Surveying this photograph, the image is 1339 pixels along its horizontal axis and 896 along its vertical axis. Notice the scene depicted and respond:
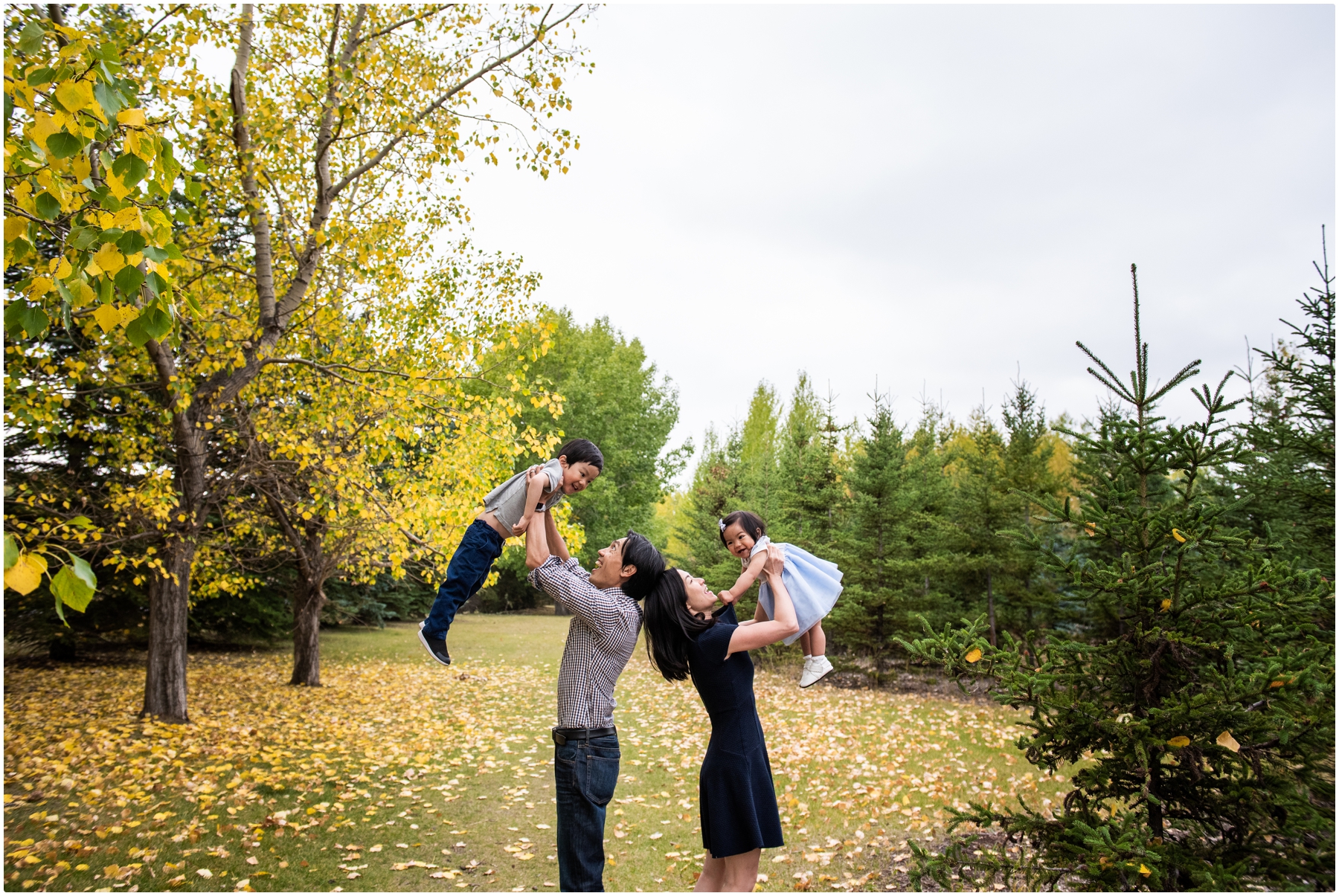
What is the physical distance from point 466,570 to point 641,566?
826mm

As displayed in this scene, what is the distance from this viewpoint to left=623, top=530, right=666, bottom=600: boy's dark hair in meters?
3.59

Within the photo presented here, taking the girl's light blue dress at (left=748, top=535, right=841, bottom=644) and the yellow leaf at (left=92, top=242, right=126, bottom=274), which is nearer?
the yellow leaf at (left=92, top=242, right=126, bottom=274)

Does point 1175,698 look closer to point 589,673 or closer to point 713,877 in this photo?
point 713,877

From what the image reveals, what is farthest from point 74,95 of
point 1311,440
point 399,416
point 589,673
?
point 1311,440

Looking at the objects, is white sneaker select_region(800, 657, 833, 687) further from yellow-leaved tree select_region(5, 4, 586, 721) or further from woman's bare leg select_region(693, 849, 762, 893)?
yellow-leaved tree select_region(5, 4, 586, 721)

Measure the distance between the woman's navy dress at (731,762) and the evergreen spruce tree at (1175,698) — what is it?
1340 mm

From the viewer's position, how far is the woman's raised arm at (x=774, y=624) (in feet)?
11.1

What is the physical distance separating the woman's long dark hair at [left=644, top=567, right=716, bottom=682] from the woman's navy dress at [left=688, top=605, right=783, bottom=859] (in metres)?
0.05

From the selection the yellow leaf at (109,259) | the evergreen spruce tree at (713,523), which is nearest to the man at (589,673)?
the yellow leaf at (109,259)

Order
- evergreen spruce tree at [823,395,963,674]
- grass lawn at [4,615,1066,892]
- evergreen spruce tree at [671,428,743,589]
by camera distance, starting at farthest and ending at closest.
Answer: evergreen spruce tree at [671,428,743,589], evergreen spruce tree at [823,395,963,674], grass lawn at [4,615,1066,892]

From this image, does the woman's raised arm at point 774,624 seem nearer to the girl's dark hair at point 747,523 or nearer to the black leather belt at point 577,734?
the girl's dark hair at point 747,523

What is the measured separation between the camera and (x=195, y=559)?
10516mm

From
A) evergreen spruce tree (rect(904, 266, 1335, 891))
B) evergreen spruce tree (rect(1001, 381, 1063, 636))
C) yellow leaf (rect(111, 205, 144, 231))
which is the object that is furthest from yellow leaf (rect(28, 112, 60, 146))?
evergreen spruce tree (rect(1001, 381, 1063, 636))

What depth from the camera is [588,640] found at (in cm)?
361
